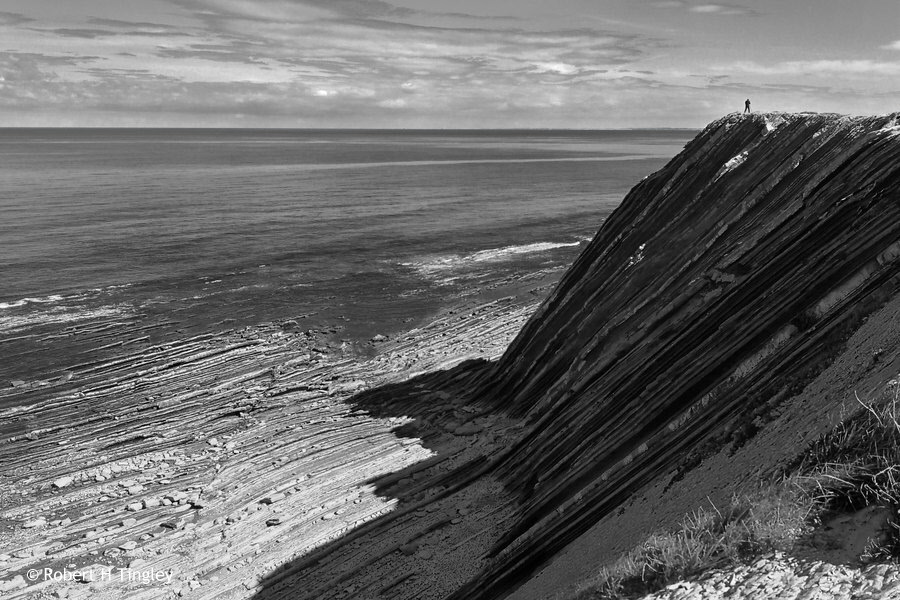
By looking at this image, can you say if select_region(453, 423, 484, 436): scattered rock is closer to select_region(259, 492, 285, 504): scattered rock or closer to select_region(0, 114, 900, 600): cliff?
select_region(0, 114, 900, 600): cliff

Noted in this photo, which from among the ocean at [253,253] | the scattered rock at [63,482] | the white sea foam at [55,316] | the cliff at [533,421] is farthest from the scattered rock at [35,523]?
the white sea foam at [55,316]

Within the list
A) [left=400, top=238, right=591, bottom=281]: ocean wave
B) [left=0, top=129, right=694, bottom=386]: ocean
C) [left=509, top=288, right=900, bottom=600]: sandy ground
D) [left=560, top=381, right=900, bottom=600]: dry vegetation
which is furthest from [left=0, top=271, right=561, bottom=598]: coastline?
[left=400, top=238, right=591, bottom=281]: ocean wave

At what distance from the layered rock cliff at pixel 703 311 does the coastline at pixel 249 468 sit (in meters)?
2.49

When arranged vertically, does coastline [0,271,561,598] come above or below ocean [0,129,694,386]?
below

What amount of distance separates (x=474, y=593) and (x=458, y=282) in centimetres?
3282

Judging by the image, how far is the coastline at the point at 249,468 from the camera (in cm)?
1761

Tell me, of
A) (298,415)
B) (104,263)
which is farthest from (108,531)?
(104,263)

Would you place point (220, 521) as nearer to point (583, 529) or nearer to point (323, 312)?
point (583, 529)

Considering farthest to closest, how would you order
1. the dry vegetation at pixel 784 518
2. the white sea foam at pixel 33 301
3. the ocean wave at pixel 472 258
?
1. the ocean wave at pixel 472 258
2. the white sea foam at pixel 33 301
3. the dry vegetation at pixel 784 518

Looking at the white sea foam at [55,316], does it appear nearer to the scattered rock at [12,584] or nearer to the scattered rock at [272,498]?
the scattered rock at [12,584]

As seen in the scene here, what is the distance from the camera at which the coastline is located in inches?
693

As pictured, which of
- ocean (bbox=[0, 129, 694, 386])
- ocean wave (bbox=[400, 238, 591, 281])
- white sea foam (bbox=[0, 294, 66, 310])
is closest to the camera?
ocean (bbox=[0, 129, 694, 386])

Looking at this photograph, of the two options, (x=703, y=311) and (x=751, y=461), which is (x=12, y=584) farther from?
(x=703, y=311)

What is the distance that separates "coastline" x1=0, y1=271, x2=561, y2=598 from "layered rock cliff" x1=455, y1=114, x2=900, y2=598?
98.1 inches
